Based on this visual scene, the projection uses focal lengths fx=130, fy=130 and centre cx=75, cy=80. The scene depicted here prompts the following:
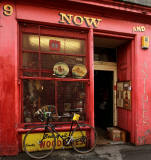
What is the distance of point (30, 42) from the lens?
3.99 m

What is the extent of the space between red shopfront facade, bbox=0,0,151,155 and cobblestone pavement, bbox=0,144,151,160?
15.4 inches

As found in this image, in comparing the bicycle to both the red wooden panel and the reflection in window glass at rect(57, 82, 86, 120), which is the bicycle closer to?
the reflection in window glass at rect(57, 82, 86, 120)

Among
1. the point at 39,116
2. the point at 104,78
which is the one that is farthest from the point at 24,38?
the point at 104,78

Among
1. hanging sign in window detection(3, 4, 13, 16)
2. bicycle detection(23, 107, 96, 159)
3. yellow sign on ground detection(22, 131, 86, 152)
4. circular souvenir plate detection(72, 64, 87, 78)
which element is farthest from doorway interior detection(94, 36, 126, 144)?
hanging sign in window detection(3, 4, 13, 16)

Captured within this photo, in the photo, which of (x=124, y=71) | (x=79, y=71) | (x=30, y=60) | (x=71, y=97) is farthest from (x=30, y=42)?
(x=124, y=71)

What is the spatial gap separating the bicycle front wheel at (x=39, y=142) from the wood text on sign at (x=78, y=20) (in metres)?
3.32

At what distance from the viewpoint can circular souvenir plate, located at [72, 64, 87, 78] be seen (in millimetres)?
4262

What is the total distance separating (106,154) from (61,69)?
2893 mm

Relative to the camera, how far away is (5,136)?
3568 millimetres

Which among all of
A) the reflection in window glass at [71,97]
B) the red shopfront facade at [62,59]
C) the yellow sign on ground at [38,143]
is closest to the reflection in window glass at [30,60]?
the red shopfront facade at [62,59]

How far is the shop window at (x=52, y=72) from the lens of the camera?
12.9 ft

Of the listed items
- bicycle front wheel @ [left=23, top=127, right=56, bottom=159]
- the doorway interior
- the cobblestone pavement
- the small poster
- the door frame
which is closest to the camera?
the cobblestone pavement

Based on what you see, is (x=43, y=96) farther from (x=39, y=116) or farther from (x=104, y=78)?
(x=104, y=78)

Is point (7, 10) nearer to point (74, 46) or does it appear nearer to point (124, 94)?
point (74, 46)
